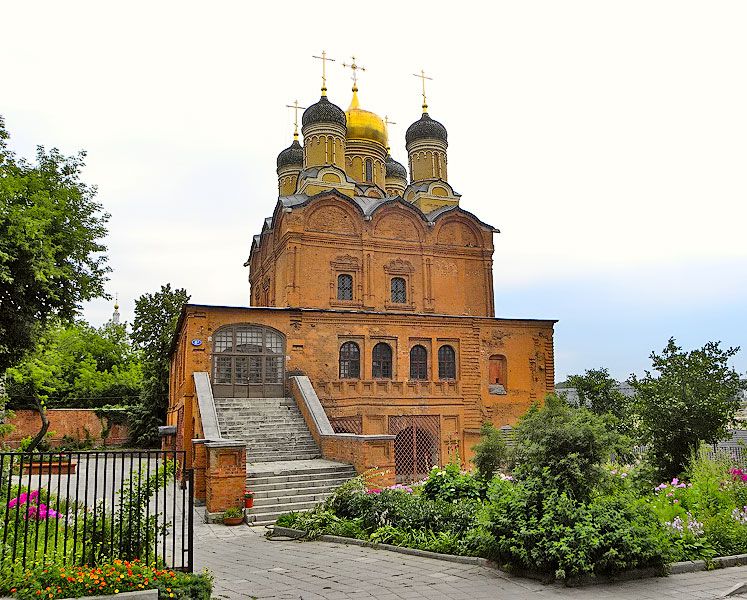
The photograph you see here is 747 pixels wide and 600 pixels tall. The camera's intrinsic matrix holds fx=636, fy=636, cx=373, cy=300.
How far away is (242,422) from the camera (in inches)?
713

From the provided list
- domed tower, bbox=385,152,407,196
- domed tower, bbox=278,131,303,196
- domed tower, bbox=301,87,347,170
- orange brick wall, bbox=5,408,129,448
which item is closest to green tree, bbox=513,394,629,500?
domed tower, bbox=301,87,347,170

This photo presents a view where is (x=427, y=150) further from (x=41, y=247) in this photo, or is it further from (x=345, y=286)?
(x=41, y=247)

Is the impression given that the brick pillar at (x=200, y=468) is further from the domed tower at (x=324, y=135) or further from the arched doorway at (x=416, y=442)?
the domed tower at (x=324, y=135)

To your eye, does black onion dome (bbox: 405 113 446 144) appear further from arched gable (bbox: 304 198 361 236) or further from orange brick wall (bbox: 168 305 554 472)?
orange brick wall (bbox: 168 305 554 472)

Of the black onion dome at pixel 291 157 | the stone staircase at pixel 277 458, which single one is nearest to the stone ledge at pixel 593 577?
the stone staircase at pixel 277 458

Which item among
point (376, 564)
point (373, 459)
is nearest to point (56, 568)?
point (376, 564)

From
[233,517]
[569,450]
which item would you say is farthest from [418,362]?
[569,450]

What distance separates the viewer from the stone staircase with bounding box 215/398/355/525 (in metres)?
13.8

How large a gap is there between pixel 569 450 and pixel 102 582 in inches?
228

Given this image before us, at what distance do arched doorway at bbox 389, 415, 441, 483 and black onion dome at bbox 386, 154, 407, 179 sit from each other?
18.3 meters

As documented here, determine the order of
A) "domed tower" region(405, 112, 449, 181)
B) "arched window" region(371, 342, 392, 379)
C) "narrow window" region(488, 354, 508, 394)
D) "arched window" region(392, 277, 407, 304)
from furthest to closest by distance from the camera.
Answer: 1. "domed tower" region(405, 112, 449, 181)
2. "arched window" region(392, 277, 407, 304)
3. "narrow window" region(488, 354, 508, 394)
4. "arched window" region(371, 342, 392, 379)

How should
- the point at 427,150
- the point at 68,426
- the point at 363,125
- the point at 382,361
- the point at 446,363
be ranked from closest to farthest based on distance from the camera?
the point at 382,361
the point at 446,363
the point at 427,150
the point at 363,125
the point at 68,426

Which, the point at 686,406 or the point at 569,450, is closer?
the point at 569,450

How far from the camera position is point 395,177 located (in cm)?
3728
